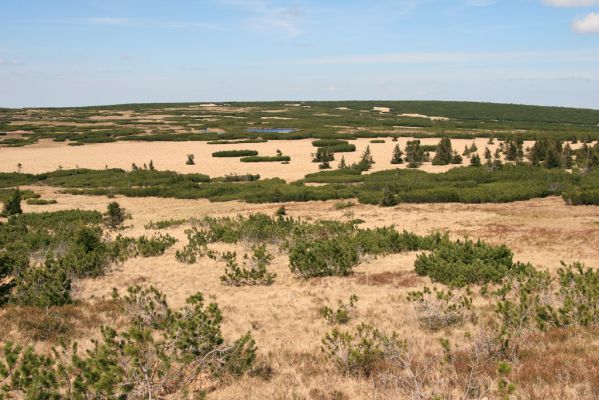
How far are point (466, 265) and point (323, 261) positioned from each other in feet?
12.8

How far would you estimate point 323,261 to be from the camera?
13727 millimetres

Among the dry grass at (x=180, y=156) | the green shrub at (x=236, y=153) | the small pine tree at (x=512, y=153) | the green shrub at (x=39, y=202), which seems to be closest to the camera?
the green shrub at (x=39, y=202)

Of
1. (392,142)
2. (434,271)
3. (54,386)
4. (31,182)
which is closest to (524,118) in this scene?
(392,142)

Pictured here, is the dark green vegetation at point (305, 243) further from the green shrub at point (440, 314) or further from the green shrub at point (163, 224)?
the green shrub at point (440, 314)

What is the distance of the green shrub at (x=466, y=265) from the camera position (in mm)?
12172

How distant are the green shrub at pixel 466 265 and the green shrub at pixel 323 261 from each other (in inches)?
77.0

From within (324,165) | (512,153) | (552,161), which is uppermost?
(512,153)

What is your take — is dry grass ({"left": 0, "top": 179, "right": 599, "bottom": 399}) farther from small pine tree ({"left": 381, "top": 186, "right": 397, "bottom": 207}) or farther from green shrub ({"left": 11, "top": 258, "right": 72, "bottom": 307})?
small pine tree ({"left": 381, "top": 186, "right": 397, "bottom": 207})

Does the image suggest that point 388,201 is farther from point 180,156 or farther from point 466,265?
point 180,156

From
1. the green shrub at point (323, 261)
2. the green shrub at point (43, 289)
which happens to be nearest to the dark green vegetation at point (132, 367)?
the green shrub at point (43, 289)

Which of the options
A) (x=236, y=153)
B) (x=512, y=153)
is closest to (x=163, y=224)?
(x=236, y=153)

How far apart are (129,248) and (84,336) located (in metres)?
9.02

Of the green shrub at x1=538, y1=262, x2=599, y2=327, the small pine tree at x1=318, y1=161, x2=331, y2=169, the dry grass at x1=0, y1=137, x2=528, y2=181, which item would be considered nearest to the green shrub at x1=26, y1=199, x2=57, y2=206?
the dry grass at x1=0, y1=137, x2=528, y2=181

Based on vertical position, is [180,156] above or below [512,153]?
below
